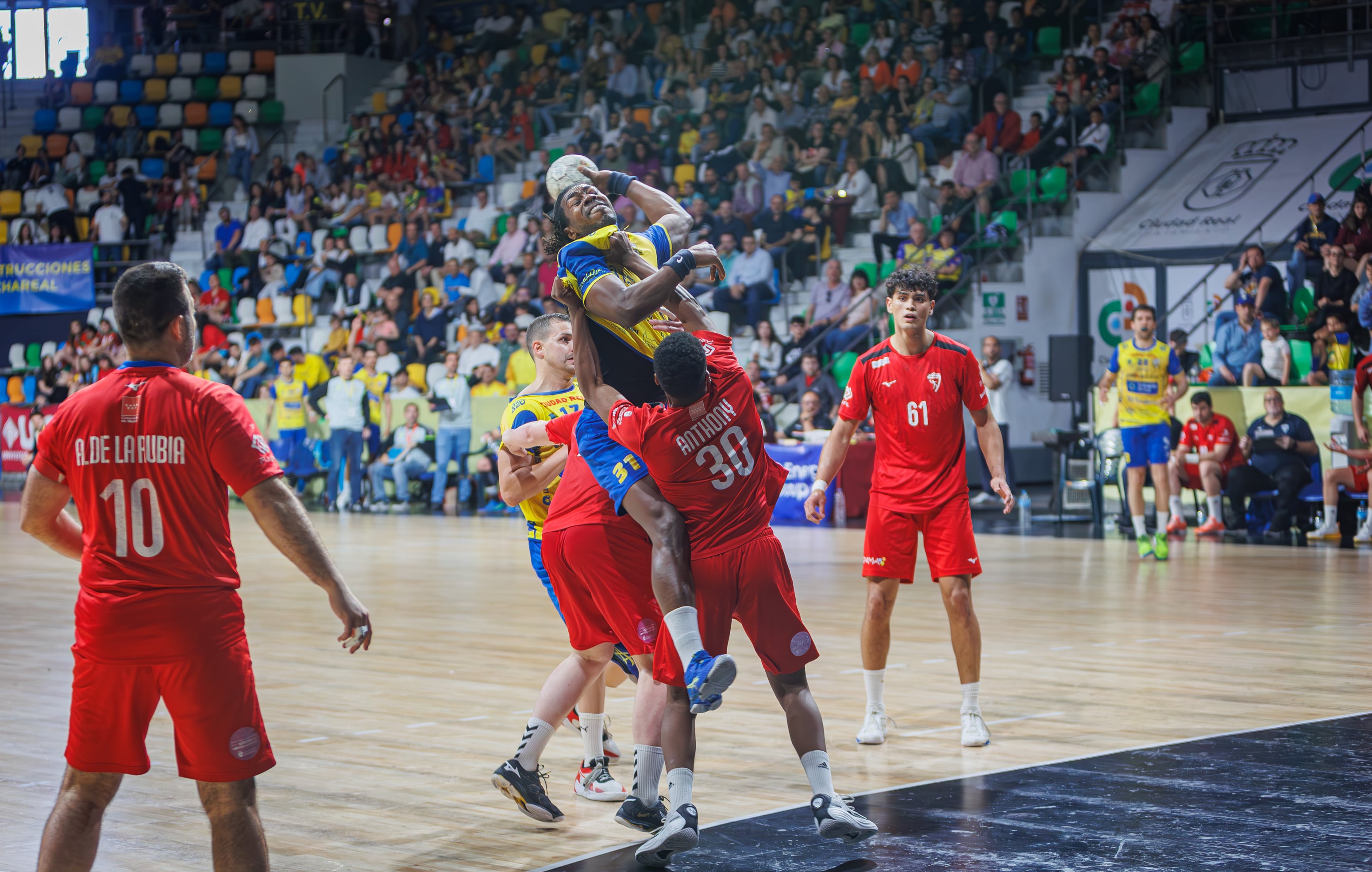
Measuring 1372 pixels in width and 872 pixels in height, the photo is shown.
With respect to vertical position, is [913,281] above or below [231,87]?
below

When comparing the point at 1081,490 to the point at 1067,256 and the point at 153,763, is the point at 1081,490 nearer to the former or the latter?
the point at 1067,256

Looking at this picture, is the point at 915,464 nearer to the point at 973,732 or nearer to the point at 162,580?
the point at 973,732

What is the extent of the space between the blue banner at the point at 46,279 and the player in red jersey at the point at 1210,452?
66.3ft

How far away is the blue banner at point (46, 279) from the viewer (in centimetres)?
2716

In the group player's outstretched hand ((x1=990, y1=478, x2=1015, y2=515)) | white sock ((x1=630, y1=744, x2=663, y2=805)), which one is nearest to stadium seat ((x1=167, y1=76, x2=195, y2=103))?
player's outstretched hand ((x1=990, y1=478, x2=1015, y2=515))

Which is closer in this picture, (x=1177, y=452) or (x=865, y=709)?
(x=865, y=709)

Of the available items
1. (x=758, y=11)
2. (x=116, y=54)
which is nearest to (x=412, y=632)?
(x=758, y=11)

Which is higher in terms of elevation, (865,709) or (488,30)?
(488,30)

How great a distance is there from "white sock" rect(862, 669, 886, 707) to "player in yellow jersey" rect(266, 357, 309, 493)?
15.0 meters

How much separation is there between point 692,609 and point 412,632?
5077mm

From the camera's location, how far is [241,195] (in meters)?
28.0

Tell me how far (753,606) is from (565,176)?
1588mm

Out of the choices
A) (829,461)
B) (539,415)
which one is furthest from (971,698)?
(539,415)

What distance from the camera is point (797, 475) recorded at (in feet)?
53.6
